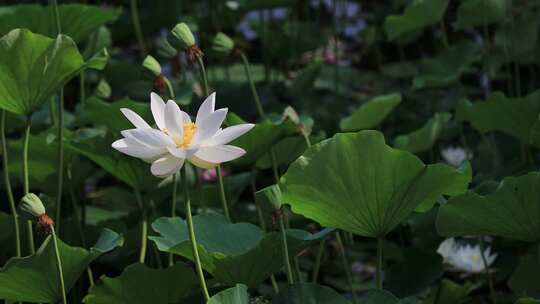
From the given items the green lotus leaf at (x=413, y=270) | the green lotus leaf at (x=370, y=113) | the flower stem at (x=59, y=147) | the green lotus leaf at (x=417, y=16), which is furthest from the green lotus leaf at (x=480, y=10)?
the flower stem at (x=59, y=147)

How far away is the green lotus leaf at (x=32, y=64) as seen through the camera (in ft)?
3.93

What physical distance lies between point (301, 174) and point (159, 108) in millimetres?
162

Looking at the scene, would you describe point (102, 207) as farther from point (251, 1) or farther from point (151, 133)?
point (151, 133)

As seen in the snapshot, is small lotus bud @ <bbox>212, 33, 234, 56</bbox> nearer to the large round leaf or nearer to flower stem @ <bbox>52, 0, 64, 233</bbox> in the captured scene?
flower stem @ <bbox>52, 0, 64, 233</bbox>

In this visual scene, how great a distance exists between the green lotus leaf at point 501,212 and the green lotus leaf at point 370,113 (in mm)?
510

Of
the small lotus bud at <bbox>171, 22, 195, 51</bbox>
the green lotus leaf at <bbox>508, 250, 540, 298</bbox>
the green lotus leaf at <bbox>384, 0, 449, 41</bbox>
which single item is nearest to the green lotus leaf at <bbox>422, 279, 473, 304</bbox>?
the green lotus leaf at <bbox>508, 250, 540, 298</bbox>

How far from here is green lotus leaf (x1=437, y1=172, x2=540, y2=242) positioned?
108cm

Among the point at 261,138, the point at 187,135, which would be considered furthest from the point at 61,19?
the point at 187,135

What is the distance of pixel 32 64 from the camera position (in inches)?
47.4

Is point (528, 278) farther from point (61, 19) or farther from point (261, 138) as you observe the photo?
point (61, 19)

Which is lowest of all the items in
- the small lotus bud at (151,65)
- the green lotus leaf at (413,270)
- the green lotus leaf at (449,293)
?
the green lotus leaf at (413,270)

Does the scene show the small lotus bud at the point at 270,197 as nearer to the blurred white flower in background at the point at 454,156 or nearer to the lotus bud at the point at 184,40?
the lotus bud at the point at 184,40

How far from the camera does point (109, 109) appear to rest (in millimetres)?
1420

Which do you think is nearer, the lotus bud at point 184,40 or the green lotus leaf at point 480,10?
the lotus bud at point 184,40
